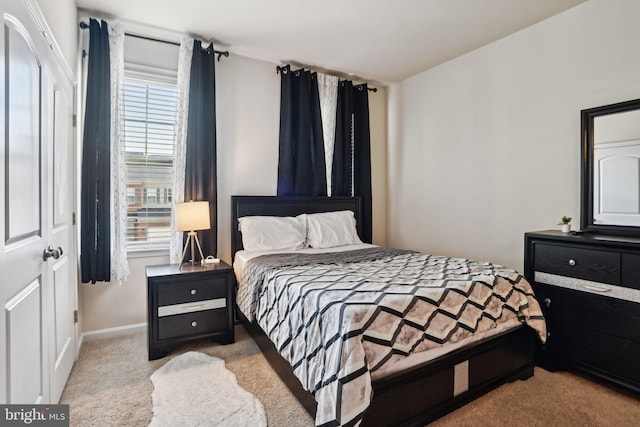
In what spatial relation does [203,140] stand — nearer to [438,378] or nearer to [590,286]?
[438,378]

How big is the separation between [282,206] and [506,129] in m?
2.31

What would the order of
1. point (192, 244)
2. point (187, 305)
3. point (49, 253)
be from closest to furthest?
point (49, 253) < point (187, 305) < point (192, 244)

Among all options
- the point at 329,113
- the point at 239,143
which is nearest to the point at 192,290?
the point at 239,143

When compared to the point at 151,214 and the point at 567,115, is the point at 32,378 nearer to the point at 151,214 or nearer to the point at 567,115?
the point at 151,214

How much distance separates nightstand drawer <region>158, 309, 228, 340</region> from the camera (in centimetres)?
255

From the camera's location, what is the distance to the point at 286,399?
6.52 ft

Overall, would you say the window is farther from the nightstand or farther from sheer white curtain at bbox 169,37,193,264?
the nightstand

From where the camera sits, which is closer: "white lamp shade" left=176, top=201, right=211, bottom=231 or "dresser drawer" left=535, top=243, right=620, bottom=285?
"dresser drawer" left=535, top=243, right=620, bottom=285

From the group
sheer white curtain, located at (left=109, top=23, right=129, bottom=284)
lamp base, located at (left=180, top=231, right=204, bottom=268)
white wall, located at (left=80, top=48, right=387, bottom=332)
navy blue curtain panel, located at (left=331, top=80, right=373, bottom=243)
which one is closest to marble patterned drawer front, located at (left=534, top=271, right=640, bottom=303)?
navy blue curtain panel, located at (left=331, top=80, right=373, bottom=243)

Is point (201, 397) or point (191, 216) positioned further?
point (191, 216)

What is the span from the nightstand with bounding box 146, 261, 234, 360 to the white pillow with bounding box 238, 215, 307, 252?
402mm

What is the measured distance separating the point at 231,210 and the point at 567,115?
309cm

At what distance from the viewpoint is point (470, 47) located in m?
3.26

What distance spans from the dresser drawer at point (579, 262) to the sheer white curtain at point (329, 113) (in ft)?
7.36
